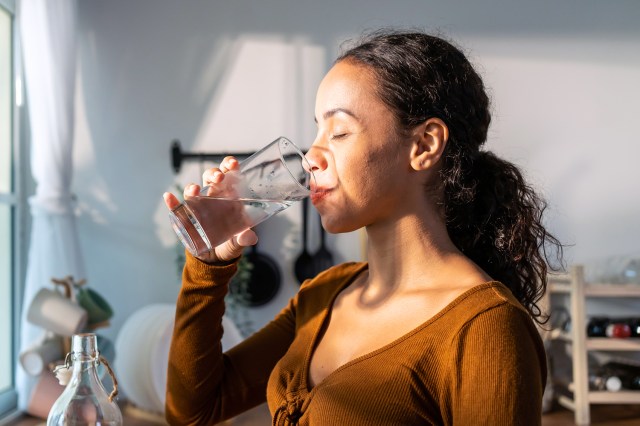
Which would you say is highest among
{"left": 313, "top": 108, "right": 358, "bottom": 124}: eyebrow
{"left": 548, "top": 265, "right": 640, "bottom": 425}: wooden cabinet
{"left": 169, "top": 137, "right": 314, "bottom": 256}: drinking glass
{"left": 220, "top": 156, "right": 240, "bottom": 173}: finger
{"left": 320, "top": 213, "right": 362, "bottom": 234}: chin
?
{"left": 313, "top": 108, "right": 358, "bottom": 124}: eyebrow

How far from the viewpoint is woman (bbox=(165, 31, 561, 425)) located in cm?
86

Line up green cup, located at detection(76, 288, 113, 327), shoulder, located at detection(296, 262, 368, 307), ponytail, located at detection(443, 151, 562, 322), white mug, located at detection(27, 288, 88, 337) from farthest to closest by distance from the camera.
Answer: green cup, located at detection(76, 288, 113, 327) → white mug, located at detection(27, 288, 88, 337) → shoulder, located at detection(296, 262, 368, 307) → ponytail, located at detection(443, 151, 562, 322)

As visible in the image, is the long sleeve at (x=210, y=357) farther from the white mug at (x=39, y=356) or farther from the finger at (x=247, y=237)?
the white mug at (x=39, y=356)

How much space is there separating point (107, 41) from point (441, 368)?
9.80 ft

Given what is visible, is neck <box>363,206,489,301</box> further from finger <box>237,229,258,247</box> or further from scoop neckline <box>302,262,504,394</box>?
finger <box>237,229,258,247</box>

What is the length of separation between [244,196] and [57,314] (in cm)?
166

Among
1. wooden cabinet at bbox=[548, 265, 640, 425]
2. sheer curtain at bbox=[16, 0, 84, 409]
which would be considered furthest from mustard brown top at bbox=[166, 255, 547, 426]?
wooden cabinet at bbox=[548, 265, 640, 425]

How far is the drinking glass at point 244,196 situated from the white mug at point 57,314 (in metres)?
1.57

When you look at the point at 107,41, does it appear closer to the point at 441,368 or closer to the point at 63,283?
the point at 63,283

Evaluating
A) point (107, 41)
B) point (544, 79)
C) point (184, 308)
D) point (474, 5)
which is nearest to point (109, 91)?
point (107, 41)

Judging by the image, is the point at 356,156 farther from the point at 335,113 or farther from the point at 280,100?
the point at 280,100

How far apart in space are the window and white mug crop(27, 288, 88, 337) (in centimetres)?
75

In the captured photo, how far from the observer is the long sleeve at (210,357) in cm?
114

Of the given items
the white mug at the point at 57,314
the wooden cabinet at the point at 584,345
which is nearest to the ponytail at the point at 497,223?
the white mug at the point at 57,314
